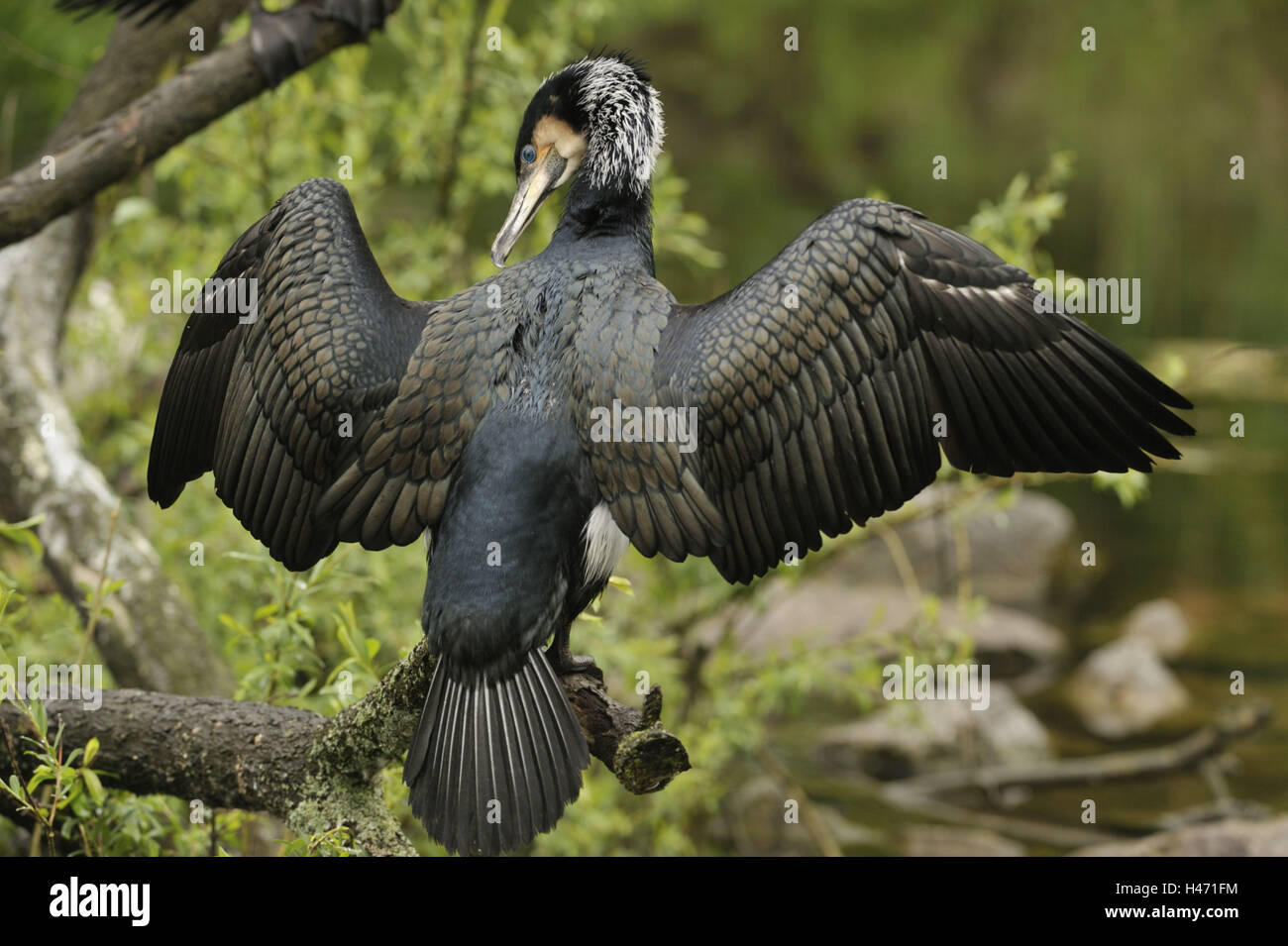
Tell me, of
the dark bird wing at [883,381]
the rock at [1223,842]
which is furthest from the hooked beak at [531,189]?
the rock at [1223,842]

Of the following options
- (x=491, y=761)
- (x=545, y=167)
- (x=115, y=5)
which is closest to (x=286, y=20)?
(x=115, y=5)

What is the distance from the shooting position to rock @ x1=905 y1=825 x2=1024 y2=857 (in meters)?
5.63

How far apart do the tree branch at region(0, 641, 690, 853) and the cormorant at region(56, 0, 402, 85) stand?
156 cm

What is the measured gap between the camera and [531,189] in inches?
123

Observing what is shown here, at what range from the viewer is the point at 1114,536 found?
352 inches

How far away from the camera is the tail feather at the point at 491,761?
249 cm

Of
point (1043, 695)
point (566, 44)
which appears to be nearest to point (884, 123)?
point (1043, 695)

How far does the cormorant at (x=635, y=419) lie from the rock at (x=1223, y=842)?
87.9 inches

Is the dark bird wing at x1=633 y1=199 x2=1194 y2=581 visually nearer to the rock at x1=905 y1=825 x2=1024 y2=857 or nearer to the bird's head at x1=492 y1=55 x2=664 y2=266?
the bird's head at x1=492 y1=55 x2=664 y2=266

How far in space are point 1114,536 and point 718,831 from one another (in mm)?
4270

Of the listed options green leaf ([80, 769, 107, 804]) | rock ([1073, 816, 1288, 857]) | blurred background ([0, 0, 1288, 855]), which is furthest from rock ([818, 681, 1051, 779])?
green leaf ([80, 769, 107, 804])

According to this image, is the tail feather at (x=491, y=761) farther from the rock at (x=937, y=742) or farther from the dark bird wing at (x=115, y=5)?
the rock at (x=937, y=742)

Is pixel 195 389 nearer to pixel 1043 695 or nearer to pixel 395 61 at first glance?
pixel 1043 695

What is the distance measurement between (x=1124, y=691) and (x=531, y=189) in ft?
15.8
